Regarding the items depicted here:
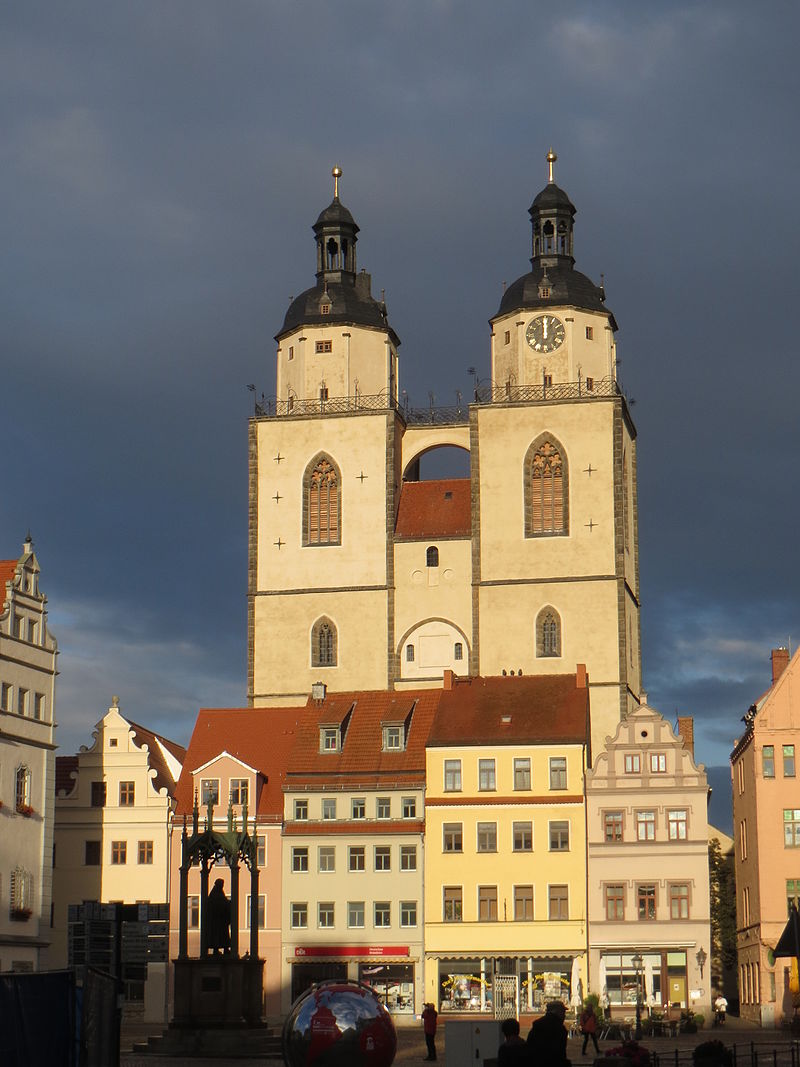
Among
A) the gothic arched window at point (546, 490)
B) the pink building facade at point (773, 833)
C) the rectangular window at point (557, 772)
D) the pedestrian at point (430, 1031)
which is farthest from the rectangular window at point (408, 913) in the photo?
the pedestrian at point (430, 1031)

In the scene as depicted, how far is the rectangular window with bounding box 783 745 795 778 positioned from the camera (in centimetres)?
6625

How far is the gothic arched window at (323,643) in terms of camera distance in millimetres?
82938

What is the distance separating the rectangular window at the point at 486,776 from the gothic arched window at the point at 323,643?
1622 centimetres

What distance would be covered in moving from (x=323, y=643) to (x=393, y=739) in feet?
44.0

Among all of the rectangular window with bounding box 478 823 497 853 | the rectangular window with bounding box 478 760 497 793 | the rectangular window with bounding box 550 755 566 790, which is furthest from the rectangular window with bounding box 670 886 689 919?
the rectangular window with bounding box 478 760 497 793

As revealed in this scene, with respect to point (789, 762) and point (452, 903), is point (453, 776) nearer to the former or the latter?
point (452, 903)

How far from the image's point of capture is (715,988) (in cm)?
9306

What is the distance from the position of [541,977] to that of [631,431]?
29138 mm

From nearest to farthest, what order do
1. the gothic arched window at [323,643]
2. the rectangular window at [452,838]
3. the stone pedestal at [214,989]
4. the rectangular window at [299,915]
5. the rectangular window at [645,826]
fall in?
the stone pedestal at [214,989]
the rectangular window at [645,826]
the rectangular window at [452,838]
the rectangular window at [299,915]
the gothic arched window at [323,643]

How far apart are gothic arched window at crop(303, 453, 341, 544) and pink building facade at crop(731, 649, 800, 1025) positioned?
73.4 ft

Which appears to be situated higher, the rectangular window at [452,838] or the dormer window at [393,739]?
the dormer window at [393,739]

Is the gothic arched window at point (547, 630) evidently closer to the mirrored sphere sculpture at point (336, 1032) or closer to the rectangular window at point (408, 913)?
the rectangular window at point (408, 913)

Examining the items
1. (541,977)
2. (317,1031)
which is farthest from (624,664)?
(317,1031)

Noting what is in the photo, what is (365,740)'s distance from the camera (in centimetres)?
7069
